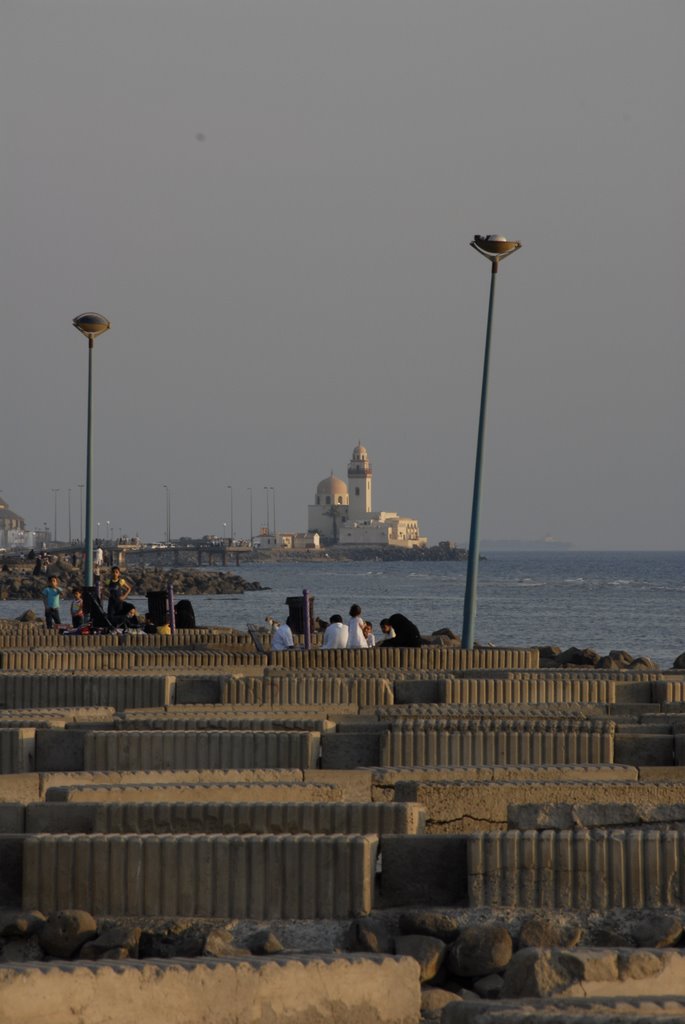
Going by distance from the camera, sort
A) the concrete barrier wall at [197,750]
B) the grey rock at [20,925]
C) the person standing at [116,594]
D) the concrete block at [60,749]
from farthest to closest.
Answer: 1. the person standing at [116,594]
2. the concrete block at [60,749]
3. the concrete barrier wall at [197,750]
4. the grey rock at [20,925]

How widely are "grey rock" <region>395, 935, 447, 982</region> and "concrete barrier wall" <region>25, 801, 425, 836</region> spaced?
0.89 metres

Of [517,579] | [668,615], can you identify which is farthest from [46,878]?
[517,579]

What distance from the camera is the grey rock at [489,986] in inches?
228

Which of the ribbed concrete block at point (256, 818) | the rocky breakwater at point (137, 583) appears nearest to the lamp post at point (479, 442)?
the ribbed concrete block at point (256, 818)

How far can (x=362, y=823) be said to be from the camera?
277 inches

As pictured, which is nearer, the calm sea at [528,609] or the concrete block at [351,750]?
the concrete block at [351,750]

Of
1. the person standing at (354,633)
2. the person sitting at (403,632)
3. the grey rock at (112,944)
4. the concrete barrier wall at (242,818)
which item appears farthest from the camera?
the person standing at (354,633)

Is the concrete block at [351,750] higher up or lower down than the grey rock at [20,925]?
higher up

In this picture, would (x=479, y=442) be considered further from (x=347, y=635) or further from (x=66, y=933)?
(x=66, y=933)

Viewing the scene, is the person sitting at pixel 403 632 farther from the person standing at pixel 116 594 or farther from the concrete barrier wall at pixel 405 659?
the person standing at pixel 116 594

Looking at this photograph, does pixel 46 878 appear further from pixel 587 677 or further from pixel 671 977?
pixel 587 677

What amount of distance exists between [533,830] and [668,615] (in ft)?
202

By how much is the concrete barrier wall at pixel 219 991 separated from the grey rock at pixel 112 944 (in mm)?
1039

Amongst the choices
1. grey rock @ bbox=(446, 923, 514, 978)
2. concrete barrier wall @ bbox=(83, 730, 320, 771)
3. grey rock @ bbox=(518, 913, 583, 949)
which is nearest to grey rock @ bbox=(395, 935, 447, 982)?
grey rock @ bbox=(446, 923, 514, 978)
